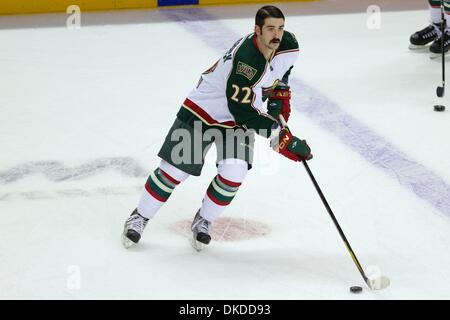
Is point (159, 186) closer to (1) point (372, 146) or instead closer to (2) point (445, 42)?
(1) point (372, 146)

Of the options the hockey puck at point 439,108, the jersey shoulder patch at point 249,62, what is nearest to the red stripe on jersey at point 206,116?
the jersey shoulder patch at point 249,62

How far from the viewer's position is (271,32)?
13.0ft

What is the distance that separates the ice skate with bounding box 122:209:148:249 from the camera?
4.32 meters

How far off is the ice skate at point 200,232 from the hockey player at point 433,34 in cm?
339

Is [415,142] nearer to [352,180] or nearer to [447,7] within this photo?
[352,180]

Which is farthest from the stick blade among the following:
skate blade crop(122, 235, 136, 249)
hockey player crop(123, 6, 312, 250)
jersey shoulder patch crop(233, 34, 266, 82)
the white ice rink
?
skate blade crop(122, 235, 136, 249)

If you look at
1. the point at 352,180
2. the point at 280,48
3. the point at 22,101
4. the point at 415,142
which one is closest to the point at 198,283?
the point at 280,48

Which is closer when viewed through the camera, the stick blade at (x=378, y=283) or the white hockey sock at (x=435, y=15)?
the stick blade at (x=378, y=283)

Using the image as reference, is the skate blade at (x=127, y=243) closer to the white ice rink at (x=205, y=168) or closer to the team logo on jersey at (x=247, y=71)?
the white ice rink at (x=205, y=168)

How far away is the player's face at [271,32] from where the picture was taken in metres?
3.95

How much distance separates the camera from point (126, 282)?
13.2 ft

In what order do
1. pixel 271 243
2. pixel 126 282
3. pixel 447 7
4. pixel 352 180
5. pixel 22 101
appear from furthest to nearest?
pixel 447 7 < pixel 22 101 < pixel 352 180 < pixel 271 243 < pixel 126 282

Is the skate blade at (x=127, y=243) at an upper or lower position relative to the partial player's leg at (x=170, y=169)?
lower

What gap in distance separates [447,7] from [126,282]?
392cm
